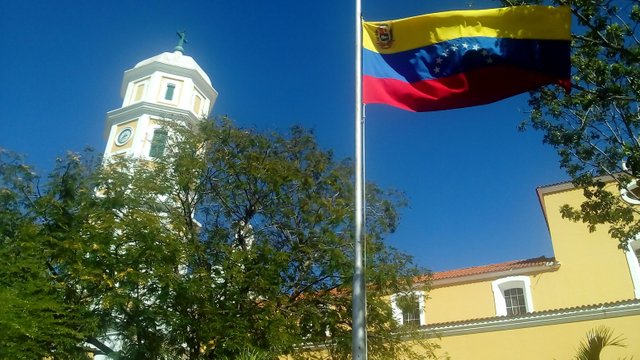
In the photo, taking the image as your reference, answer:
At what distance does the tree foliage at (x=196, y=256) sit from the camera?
50.4 feet

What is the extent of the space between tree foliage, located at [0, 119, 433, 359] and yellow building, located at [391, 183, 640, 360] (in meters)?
2.52

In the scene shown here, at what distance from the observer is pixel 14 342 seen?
13.2 meters

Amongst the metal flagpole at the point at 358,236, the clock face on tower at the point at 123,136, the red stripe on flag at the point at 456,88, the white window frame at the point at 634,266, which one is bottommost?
the metal flagpole at the point at 358,236

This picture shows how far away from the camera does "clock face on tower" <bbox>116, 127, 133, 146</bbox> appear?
34.1m

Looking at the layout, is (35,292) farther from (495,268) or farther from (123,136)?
(123,136)

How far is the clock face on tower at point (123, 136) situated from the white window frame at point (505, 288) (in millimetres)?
21886

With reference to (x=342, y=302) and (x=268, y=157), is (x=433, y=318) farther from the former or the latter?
(x=268, y=157)

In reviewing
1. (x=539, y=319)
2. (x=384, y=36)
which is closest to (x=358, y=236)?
(x=384, y=36)

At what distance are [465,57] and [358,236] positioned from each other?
3.90 meters

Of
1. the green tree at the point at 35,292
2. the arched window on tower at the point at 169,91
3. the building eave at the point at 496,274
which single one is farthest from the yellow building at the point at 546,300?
the arched window on tower at the point at 169,91

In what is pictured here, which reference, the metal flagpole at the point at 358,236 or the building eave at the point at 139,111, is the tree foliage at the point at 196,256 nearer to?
the metal flagpole at the point at 358,236

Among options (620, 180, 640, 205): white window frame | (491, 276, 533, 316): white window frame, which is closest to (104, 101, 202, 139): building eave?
(491, 276, 533, 316): white window frame

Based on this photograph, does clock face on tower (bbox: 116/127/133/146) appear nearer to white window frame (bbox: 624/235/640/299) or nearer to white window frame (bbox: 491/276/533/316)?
white window frame (bbox: 491/276/533/316)

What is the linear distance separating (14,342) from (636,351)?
17.7 meters
